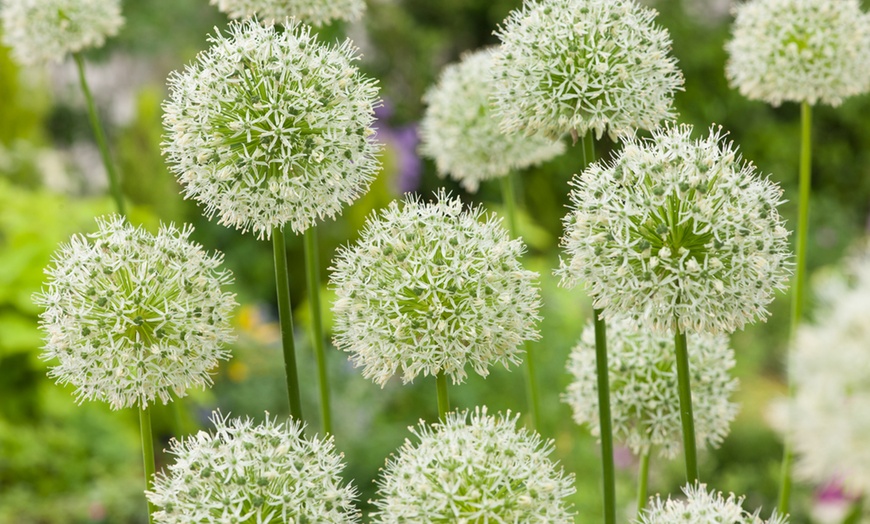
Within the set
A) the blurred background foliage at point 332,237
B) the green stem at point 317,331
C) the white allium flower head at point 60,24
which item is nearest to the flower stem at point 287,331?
the green stem at point 317,331

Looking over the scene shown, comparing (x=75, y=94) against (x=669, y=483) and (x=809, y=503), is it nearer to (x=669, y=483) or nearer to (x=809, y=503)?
(x=669, y=483)

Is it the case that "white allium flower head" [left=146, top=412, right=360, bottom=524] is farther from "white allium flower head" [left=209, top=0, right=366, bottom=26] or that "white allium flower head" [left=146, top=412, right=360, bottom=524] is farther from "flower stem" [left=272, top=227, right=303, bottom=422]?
"white allium flower head" [left=209, top=0, right=366, bottom=26]

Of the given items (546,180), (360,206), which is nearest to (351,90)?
(360,206)

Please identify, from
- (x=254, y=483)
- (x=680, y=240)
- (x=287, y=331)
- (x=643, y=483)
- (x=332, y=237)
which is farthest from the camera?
(x=332, y=237)

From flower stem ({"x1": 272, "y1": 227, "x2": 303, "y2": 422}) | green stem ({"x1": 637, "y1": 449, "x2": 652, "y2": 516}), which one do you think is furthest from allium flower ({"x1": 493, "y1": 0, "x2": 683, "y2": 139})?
green stem ({"x1": 637, "y1": 449, "x2": 652, "y2": 516})

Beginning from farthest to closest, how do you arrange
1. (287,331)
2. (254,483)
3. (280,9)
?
(280,9) < (287,331) < (254,483)

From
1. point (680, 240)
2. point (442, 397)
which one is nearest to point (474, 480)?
point (442, 397)

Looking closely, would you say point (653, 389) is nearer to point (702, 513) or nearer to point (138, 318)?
point (702, 513)
